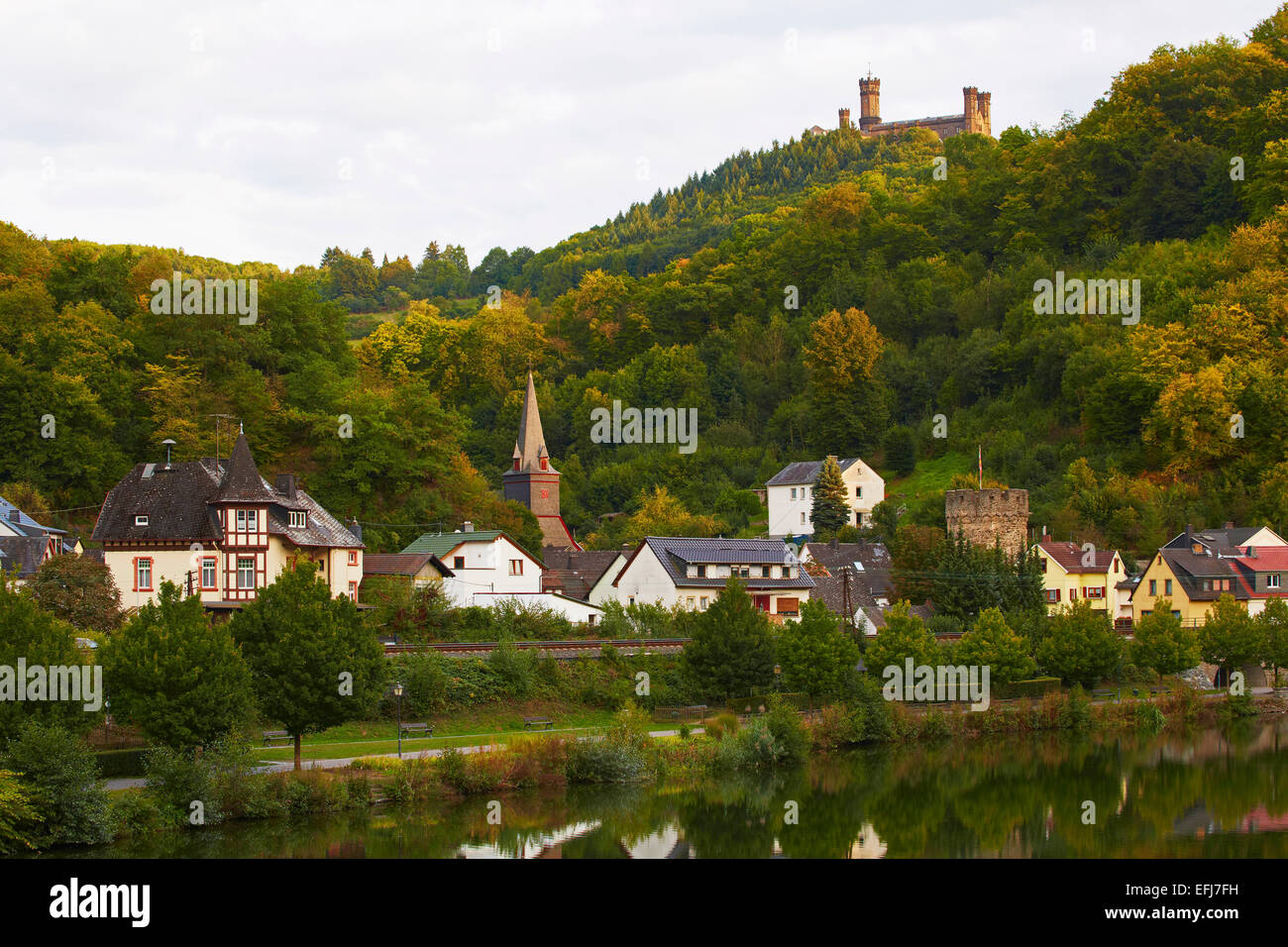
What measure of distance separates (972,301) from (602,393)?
26923 millimetres

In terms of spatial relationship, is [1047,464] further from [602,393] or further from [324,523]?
[324,523]

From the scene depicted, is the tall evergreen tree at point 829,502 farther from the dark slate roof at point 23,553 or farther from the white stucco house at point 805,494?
the dark slate roof at point 23,553

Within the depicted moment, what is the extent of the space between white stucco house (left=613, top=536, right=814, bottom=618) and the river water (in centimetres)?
1664

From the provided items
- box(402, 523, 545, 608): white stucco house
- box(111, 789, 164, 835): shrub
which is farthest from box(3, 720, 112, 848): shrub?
box(402, 523, 545, 608): white stucco house

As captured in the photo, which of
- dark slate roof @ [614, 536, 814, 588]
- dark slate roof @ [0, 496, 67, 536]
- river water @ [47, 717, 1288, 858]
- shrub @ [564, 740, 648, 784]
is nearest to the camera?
river water @ [47, 717, 1288, 858]

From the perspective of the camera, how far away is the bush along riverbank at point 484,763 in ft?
99.4

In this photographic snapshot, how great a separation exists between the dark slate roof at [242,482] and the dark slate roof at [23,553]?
6716mm

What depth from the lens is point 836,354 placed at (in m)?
96.5

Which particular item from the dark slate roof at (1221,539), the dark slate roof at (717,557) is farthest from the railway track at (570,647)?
the dark slate roof at (1221,539)

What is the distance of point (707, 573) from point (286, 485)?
18.3 m

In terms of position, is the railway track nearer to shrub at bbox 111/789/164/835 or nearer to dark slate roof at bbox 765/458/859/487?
shrub at bbox 111/789/164/835

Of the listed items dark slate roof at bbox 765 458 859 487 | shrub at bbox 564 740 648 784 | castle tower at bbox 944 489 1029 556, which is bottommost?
shrub at bbox 564 740 648 784

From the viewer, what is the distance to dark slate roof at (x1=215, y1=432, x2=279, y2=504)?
164 ft

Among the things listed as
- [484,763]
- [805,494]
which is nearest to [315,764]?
[484,763]
